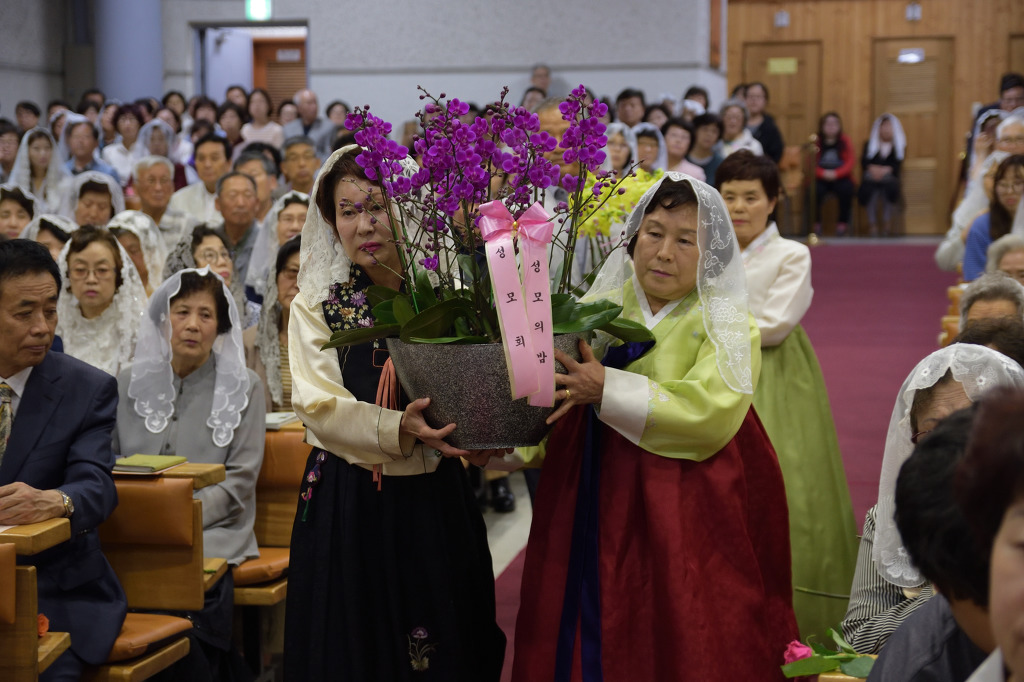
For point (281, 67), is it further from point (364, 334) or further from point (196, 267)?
point (364, 334)

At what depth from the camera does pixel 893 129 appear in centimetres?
1232

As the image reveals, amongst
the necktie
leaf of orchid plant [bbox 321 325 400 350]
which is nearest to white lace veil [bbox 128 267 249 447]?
the necktie

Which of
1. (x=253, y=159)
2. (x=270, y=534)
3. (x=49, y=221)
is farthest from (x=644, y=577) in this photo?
(x=253, y=159)

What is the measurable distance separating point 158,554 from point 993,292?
2181mm

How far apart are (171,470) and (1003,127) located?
16.9 feet

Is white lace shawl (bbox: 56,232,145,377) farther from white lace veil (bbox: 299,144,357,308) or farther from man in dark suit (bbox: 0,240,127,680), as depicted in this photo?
white lace veil (bbox: 299,144,357,308)

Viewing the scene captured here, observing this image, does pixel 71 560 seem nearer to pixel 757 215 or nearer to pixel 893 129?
pixel 757 215

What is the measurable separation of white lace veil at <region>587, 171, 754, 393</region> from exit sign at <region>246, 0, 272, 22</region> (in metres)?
A: 10.6

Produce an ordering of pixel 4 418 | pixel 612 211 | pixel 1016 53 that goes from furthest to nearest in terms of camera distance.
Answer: pixel 1016 53 → pixel 612 211 → pixel 4 418

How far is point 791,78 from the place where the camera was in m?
13.2

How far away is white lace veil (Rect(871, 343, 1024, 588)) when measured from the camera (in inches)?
67.0

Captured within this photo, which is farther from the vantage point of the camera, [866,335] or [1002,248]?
[866,335]

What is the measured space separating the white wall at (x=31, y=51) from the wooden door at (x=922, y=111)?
30.8 ft

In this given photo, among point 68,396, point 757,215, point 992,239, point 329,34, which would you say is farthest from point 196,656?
point 329,34
